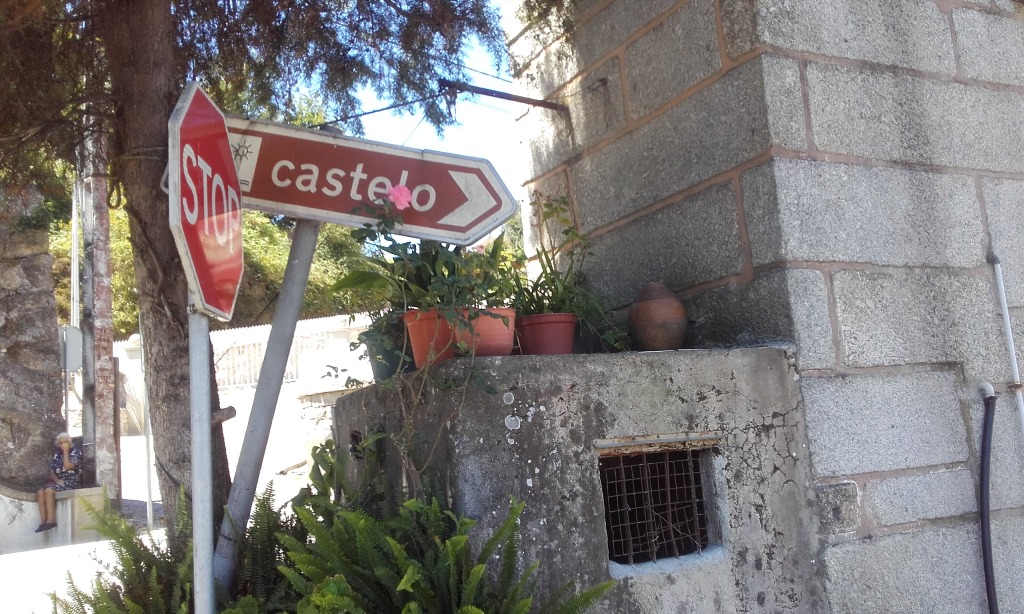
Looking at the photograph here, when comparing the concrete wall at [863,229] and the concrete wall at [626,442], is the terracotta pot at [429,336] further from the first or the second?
the concrete wall at [863,229]

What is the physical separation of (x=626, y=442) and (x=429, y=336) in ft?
2.39

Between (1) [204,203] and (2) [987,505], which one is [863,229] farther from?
(1) [204,203]

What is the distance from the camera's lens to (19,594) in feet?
17.4

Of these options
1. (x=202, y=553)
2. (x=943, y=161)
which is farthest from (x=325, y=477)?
(x=943, y=161)

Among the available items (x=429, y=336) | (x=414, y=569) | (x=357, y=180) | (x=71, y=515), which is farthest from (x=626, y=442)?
(x=71, y=515)

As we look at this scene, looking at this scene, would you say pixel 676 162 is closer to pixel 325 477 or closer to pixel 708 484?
pixel 708 484

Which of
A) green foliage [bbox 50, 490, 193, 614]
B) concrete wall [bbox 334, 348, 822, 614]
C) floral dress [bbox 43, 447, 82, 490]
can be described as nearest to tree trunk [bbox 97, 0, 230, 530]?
green foliage [bbox 50, 490, 193, 614]

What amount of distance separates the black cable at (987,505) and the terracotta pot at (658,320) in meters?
1.21

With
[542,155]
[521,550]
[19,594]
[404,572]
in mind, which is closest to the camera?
[404,572]

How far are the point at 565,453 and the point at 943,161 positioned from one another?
81.7 inches

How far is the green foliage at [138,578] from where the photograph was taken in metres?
2.71

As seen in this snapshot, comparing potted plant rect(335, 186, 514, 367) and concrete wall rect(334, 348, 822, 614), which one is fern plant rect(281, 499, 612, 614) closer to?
concrete wall rect(334, 348, 822, 614)

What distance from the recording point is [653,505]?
296 cm

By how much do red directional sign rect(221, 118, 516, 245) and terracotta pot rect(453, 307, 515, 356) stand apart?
0.26 m
